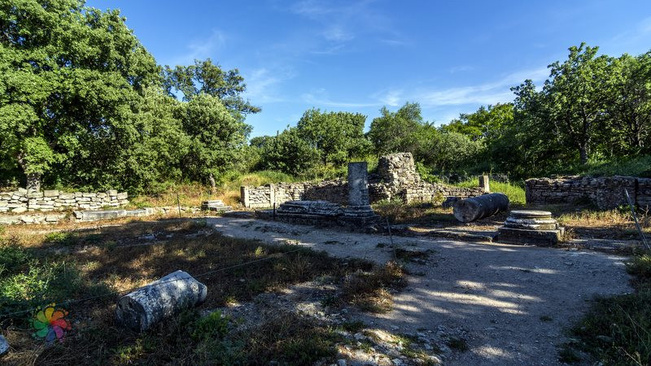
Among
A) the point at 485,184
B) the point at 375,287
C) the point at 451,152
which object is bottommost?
the point at 375,287

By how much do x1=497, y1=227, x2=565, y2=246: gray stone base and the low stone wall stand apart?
20.4 meters

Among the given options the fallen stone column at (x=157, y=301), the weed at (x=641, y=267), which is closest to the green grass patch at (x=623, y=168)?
the weed at (x=641, y=267)

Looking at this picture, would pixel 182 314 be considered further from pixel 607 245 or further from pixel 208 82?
pixel 208 82

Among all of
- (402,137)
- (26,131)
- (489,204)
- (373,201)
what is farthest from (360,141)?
(26,131)

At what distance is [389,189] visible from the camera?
18781mm

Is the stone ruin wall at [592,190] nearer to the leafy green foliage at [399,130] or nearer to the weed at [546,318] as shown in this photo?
the weed at [546,318]

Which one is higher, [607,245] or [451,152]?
[451,152]

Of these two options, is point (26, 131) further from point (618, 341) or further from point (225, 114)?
point (618, 341)

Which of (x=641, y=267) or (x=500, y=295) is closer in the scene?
(x=500, y=295)

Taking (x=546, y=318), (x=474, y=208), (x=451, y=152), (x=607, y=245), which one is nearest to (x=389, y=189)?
(x=474, y=208)

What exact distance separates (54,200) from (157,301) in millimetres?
17388

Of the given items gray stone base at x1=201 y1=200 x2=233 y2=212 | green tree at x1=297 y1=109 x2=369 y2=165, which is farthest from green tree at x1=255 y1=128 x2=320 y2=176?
gray stone base at x1=201 y1=200 x2=233 y2=212

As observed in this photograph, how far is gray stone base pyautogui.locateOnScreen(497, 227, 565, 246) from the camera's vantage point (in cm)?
791

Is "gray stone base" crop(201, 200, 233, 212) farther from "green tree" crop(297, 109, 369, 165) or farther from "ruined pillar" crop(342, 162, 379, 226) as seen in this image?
"green tree" crop(297, 109, 369, 165)
